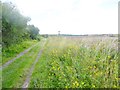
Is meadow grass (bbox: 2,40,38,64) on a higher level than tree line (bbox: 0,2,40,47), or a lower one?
lower

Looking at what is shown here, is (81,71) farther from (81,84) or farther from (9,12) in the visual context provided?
(9,12)

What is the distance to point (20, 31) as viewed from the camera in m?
17.9

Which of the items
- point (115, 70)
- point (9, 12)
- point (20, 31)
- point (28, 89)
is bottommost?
point (28, 89)

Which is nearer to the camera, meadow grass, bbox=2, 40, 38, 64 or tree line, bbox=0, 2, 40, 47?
meadow grass, bbox=2, 40, 38, 64

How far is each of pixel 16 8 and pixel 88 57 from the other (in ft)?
34.9

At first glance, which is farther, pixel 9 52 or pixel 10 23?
pixel 9 52

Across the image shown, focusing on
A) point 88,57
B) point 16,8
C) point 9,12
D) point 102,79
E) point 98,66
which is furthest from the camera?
point 16,8

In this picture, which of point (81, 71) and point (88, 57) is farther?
point (88, 57)

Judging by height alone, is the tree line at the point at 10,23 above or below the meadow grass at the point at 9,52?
above

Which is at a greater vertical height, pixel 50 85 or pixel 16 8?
pixel 16 8

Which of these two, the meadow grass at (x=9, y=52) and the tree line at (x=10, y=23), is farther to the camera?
the tree line at (x=10, y=23)

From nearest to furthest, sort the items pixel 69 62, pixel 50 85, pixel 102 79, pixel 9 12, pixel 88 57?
1. pixel 102 79
2. pixel 50 85
3. pixel 88 57
4. pixel 69 62
5. pixel 9 12

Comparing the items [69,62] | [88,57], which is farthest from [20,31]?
[88,57]

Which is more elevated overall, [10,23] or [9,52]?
[10,23]
